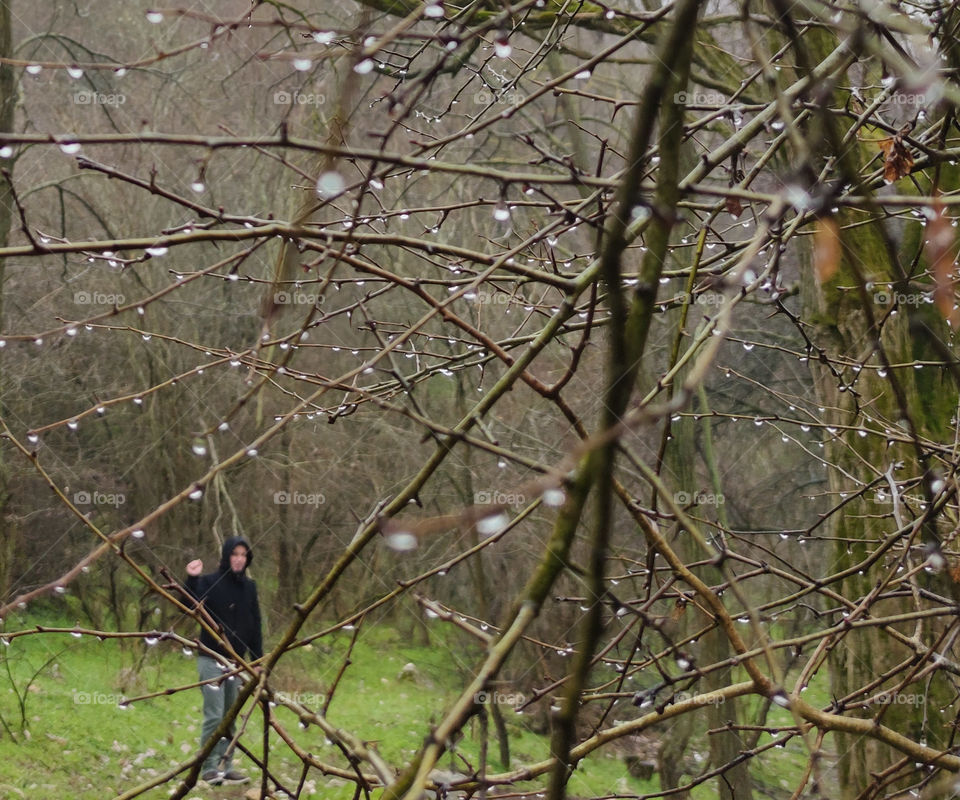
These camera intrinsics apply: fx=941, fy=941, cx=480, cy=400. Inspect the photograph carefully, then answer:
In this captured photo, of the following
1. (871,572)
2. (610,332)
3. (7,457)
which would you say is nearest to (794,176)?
(610,332)

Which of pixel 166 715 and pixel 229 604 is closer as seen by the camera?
pixel 229 604

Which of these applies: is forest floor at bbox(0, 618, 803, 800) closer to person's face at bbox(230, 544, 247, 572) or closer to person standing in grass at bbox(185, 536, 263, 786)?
person standing in grass at bbox(185, 536, 263, 786)

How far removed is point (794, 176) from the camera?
78 centimetres

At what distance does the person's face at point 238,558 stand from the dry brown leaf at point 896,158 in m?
5.02

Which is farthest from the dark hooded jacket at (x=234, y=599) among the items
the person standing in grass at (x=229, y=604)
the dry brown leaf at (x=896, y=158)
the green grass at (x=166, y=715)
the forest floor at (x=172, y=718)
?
the dry brown leaf at (x=896, y=158)

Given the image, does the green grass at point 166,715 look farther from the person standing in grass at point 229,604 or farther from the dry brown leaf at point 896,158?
the dry brown leaf at point 896,158

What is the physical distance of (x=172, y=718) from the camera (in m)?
8.15

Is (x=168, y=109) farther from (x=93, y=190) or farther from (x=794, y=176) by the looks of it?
(x=794, y=176)

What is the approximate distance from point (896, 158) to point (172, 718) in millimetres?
7910

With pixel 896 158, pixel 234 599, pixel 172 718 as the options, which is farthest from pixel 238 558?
pixel 896 158

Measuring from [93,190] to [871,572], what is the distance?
27.3 ft

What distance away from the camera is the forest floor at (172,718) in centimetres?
686

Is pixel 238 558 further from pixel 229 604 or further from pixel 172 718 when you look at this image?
pixel 172 718

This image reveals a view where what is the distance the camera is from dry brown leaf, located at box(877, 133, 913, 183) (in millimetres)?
1783
